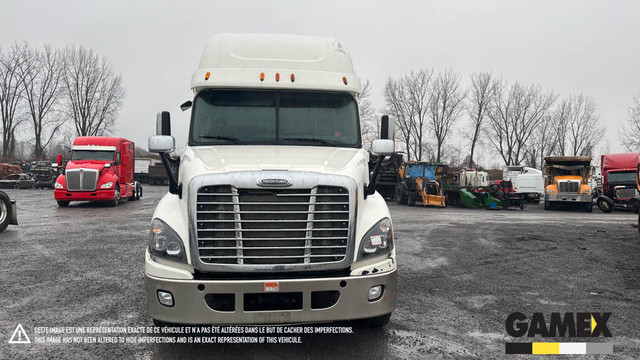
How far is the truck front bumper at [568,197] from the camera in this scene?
75.3 ft

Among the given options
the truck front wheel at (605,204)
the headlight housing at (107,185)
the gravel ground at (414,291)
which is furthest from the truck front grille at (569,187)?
the headlight housing at (107,185)

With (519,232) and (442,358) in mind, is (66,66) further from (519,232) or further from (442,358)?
(442,358)

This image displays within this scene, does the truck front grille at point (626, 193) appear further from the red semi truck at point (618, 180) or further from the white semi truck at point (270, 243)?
the white semi truck at point (270, 243)

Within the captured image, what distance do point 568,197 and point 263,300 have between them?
2427 cm

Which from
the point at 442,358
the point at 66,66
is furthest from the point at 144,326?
the point at 66,66

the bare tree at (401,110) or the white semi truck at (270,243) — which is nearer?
the white semi truck at (270,243)

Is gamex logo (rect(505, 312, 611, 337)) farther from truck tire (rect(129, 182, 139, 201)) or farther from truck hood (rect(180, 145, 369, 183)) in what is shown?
truck tire (rect(129, 182, 139, 201))

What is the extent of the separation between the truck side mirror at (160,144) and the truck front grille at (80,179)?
48.1 feet

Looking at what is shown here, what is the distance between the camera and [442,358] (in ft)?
12.4

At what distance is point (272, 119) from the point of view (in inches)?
196

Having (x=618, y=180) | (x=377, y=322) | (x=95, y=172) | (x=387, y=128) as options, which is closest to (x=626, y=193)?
(x=618, y=180)

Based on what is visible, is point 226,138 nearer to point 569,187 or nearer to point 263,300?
point 263,300

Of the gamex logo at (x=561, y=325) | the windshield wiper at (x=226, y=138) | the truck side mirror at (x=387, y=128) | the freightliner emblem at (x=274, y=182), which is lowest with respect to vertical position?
the gamex logo at (x=561, y=325)

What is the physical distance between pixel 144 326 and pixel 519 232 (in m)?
11.2
